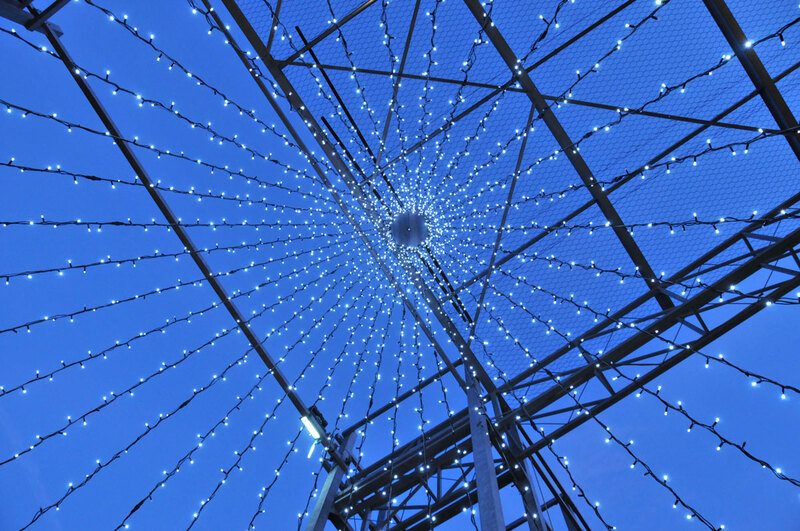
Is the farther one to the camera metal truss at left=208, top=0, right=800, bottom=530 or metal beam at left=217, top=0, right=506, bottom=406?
metal beam at left=217, top=0, right=506, bottom=406

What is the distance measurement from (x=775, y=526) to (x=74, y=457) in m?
11.3

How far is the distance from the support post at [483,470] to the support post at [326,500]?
1.69m

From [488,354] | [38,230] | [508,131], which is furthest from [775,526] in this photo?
[38,230]

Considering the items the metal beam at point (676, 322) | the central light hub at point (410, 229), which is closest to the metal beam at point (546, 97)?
the metal beam at point (676, 322)

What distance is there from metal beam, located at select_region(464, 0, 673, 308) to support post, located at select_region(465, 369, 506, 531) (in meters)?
1.94

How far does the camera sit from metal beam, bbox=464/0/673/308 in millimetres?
4695

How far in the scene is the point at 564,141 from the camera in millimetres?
5059

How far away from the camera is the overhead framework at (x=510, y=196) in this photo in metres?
4.76

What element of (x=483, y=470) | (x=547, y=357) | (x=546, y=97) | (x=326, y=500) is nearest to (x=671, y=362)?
(x=547, y=357)

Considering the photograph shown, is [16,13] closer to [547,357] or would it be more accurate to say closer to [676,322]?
[547,357]

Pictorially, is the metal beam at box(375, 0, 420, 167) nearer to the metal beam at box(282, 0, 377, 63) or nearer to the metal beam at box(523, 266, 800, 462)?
the metal beam at box(282, 0, 377, 63)

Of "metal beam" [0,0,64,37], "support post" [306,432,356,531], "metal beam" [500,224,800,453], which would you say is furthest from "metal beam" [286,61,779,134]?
"support post" [306,432,356,531]

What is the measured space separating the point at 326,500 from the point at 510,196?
354 cm

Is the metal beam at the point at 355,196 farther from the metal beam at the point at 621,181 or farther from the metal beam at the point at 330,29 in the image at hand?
the metal beam at the point at 621,181
